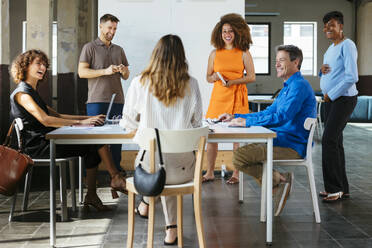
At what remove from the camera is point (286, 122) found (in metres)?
3.89

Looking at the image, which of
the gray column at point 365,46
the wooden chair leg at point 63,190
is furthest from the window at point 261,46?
the wooden chair leg at point 63,190

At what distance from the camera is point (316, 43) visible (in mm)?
15805

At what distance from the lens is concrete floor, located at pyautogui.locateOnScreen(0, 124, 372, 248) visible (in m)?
3.46

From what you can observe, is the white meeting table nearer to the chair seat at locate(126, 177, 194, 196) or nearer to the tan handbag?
the tan handbag

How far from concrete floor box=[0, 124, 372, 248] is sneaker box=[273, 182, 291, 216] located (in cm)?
8

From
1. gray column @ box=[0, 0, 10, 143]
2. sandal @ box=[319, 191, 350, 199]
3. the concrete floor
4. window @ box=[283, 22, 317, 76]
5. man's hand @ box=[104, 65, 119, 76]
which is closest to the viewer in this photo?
the concrete floor

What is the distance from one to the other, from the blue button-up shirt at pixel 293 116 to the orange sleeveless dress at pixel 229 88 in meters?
1.22

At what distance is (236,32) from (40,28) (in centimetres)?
303

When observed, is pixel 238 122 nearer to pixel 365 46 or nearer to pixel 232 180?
pixel 232 180

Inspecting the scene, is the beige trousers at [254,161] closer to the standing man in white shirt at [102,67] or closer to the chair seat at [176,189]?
the chair seat at [176,189]

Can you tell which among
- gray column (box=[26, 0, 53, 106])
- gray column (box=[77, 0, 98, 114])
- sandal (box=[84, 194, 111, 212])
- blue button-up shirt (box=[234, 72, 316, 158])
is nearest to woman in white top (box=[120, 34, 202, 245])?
blue button-up shirt (box=[234, 72, 316, 158])

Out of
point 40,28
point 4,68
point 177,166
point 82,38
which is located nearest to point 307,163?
point 177,166

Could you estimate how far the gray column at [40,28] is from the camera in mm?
6746

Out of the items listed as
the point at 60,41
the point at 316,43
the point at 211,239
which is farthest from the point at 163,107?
the point at 316,43
